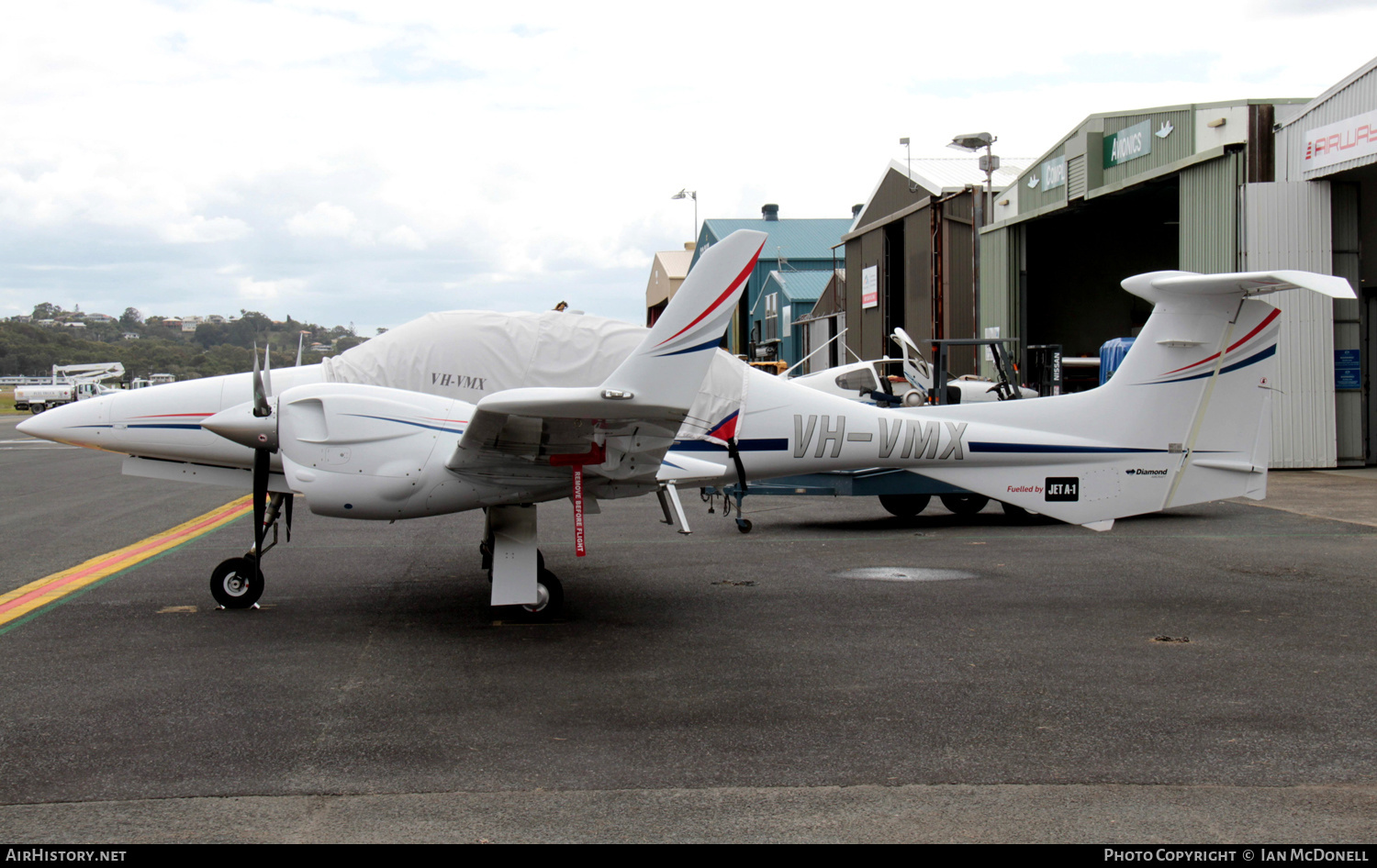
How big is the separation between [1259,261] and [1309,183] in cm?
146

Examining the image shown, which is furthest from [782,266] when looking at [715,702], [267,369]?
[715,702]

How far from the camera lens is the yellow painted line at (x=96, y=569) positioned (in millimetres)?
7496

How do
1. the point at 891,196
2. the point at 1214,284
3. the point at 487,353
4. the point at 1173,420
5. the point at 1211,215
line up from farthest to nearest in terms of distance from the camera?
the point at 891,196 < the point at 1211,215 < the point at 1173,420 < the point at 1214,284 < the point at 487,353

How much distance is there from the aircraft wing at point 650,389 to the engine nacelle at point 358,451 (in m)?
0.38

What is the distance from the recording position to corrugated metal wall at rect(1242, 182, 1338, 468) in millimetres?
16484

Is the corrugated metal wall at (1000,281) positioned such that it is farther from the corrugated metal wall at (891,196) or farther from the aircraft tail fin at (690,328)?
the aircraft tail fin at (690,328)

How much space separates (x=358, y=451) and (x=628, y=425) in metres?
1.75

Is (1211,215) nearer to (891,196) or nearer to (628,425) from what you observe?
(628,425)

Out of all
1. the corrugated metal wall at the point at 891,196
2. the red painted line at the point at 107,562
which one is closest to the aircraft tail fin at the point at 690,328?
the red painted line at the point at 107,562

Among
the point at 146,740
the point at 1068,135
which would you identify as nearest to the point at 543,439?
the point at 146,740

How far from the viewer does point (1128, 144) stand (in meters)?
19.6

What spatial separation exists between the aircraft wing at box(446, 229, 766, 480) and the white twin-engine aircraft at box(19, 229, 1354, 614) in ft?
0.04

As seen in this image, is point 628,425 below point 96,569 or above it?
above

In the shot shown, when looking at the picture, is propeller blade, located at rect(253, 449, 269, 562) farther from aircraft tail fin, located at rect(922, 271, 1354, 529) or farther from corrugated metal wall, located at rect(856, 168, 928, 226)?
corrugated metal wall, located at rect(856, 168, 928, 226)
